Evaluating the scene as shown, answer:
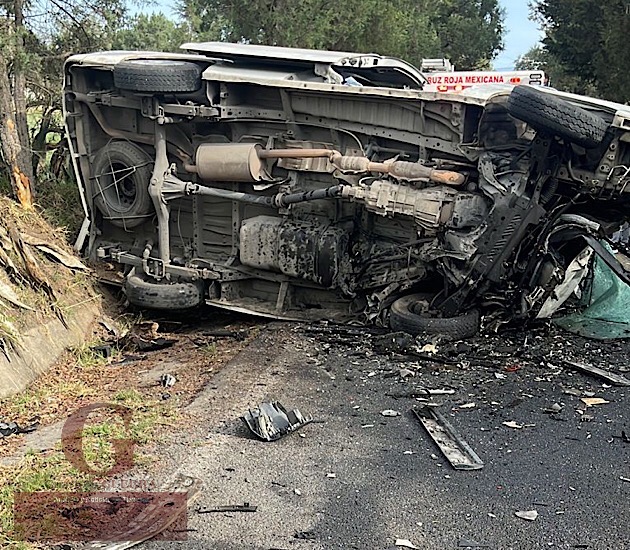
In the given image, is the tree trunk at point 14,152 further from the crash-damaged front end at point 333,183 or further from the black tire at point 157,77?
the black tire at point 157,77

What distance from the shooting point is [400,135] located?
7.00 meters

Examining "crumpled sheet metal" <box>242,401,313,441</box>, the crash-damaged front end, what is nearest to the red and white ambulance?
the crash-damaged front end

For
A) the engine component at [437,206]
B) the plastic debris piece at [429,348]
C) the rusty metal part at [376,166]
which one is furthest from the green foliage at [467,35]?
the plastic debris piece at [429,348]

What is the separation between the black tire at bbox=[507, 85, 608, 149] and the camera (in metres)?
5.67

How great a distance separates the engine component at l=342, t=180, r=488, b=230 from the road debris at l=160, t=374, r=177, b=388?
2313 millimetres

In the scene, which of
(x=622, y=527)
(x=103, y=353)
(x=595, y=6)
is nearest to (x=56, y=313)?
(x=103, y=353)

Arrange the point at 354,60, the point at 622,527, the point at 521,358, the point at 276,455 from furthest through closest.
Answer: the point at 354,60 < the point at 521,358 < the point at 276,455 < the point at 622,527

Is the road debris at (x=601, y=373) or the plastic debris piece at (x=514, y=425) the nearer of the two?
the plastic debris piece at (x=514, y=425)

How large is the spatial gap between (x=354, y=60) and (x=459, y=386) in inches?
140

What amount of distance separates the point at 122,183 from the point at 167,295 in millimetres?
1555

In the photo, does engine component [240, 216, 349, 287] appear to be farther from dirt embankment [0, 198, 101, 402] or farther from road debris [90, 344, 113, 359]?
dirt embankment [0, 198, 101, 402]

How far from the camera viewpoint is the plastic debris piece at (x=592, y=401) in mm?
5370

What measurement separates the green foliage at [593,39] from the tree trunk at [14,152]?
1355 cm

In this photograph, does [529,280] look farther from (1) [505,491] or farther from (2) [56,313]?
(2) [56,313]
